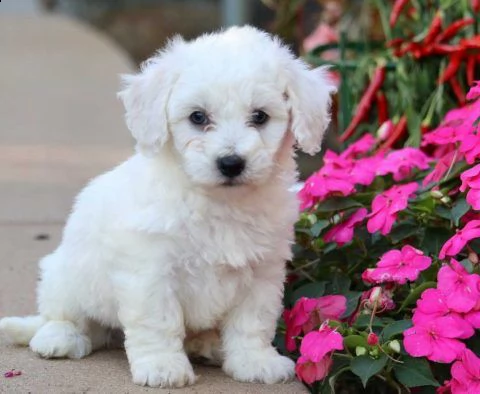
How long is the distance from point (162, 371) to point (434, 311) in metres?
0.94

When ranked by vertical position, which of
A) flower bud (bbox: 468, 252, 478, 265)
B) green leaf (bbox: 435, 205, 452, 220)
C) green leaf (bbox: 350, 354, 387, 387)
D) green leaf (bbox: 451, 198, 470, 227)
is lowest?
green leaf (bbox: 350, 354, 387, 387)

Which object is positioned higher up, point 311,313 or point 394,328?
point 394,328

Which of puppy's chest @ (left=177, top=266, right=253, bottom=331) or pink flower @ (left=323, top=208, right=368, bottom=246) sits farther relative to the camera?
pink flower @ (left=323, top=208, right=368, bottom=246)

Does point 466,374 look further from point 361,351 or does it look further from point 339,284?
point 339,284

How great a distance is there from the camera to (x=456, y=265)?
11.6 feet

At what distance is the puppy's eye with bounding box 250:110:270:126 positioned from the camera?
350cm

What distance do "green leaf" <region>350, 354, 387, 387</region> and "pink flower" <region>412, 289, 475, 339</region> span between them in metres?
0.19

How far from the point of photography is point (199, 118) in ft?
11.5

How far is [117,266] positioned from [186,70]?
72 centimetres

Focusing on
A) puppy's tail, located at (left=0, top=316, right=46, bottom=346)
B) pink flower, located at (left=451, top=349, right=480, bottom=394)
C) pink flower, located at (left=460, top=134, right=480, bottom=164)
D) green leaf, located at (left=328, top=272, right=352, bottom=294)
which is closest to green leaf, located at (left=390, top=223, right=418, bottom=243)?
green leaf, located at (left=328, top=272, right=352, bottom=294)

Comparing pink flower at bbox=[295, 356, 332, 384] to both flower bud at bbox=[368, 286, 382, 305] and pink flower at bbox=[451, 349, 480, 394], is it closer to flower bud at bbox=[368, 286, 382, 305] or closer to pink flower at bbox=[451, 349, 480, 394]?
flower bud at bbox=[368, 286, 382, 305]

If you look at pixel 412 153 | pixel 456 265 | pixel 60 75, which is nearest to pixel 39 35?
pixel 60 75

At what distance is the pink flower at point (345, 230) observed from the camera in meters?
4.11

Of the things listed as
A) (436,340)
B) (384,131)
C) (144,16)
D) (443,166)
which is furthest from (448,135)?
(144,16)
